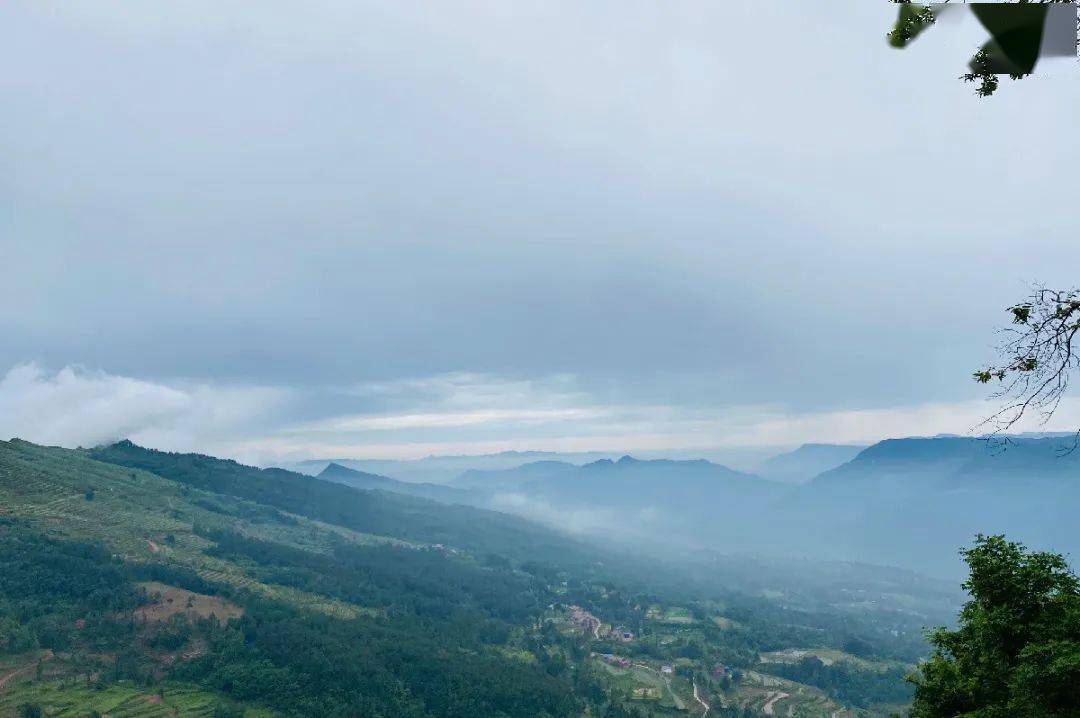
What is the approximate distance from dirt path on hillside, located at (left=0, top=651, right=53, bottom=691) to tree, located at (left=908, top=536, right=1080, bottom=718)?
130865 millimetres

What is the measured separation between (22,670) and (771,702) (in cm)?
15207

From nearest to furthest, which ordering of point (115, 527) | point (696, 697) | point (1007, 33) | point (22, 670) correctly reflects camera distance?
point (1007, 33)
point (22, 670)
point (696, 697)
point (115, 527)

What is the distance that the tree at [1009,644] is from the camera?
1466 cm

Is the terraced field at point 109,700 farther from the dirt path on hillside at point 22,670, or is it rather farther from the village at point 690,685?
the village at point 690,685

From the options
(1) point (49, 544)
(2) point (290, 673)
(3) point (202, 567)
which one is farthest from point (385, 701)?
(1) point (49, 544)

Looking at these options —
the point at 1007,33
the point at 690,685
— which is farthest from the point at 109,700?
the point at 1007,33

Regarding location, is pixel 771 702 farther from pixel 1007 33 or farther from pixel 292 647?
pixel 1007 33

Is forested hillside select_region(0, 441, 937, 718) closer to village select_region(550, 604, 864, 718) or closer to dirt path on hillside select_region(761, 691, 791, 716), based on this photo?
village select_region(550, 604, 864, 718)

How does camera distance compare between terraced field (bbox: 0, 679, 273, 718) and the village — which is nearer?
terraced field (bbox: 0, 679, 273, 718)

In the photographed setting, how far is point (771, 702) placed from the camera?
452ft

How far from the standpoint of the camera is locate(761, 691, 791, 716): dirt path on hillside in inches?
5153

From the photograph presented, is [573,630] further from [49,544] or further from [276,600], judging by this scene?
[49,544]

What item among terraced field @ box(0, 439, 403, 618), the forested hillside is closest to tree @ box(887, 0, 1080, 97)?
the forested hillside

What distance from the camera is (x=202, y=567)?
165 meters
